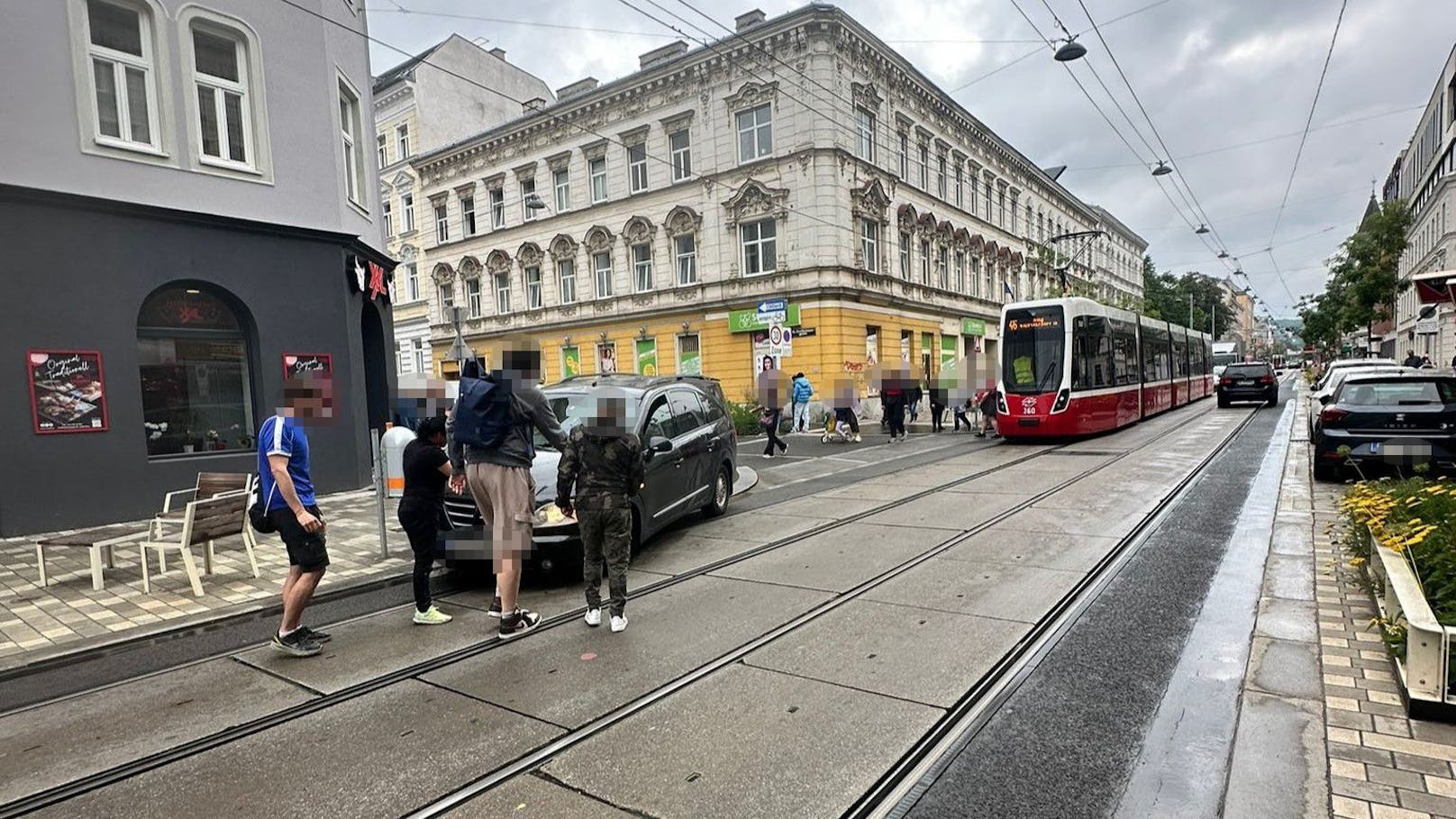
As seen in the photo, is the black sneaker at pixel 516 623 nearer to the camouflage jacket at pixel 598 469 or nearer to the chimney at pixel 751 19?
the camouflage jacket at pixel 598 469

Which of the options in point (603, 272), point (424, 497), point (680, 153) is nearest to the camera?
point (424, 497)

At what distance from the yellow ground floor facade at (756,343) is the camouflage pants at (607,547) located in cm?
1808

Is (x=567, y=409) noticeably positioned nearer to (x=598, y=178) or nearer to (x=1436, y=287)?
(x=1436, y=287)

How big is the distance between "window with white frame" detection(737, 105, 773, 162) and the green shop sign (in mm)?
5663

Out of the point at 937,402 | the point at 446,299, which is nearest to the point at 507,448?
the point at 937,402

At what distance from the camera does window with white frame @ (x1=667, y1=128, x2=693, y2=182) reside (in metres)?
29.4

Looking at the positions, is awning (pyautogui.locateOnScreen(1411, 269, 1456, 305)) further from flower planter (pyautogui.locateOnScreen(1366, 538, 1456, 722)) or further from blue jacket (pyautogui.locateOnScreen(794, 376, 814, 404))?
blue jacket (pyautogui.locateOnScreen(794, 376, 814, 404))

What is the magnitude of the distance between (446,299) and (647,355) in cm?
1458

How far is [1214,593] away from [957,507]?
387cm

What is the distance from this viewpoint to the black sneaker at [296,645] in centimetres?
495

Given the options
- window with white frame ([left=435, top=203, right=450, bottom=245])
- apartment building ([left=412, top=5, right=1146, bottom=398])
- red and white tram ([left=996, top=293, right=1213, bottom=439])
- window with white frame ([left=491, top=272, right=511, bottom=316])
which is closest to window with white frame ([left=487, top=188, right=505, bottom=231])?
apartment building ([left=412, top=5, right=1146, bottom=398])

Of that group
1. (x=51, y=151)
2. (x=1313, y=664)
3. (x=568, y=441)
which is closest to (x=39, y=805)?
(x=568, y=441)

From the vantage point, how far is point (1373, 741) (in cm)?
331

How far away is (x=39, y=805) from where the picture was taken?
3266 mm
